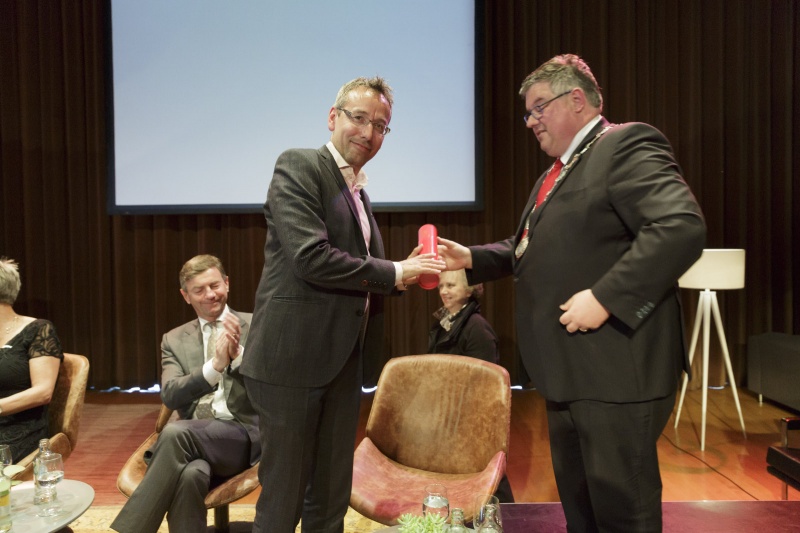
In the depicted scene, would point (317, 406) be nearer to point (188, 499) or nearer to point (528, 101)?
point (188, 499)

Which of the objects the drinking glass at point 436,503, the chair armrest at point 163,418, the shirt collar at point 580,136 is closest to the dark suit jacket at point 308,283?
the drinking glass at point 436,503

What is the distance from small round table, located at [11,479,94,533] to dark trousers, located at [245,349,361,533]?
662 millimetres

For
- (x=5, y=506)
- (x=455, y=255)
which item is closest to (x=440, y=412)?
(x=455, y=255)

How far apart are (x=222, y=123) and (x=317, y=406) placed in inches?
154

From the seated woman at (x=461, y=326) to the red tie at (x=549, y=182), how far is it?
61.1 inches

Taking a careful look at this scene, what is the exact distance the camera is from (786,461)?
8.95 feet

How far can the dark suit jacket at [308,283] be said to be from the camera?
1.78 metres

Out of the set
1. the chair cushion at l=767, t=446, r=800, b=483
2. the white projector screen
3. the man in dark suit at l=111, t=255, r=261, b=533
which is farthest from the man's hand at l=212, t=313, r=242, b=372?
the white projector screen

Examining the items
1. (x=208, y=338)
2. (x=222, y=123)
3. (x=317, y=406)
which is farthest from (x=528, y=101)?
(x=222, y=123)

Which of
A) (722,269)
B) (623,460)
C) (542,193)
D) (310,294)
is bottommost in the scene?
(623,460)

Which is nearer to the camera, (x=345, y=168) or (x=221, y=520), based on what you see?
(x=345, y=168)

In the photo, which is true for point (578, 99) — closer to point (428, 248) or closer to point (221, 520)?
point (428, 248)

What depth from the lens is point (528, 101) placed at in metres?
1.78

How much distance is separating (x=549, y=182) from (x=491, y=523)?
3.13ft
